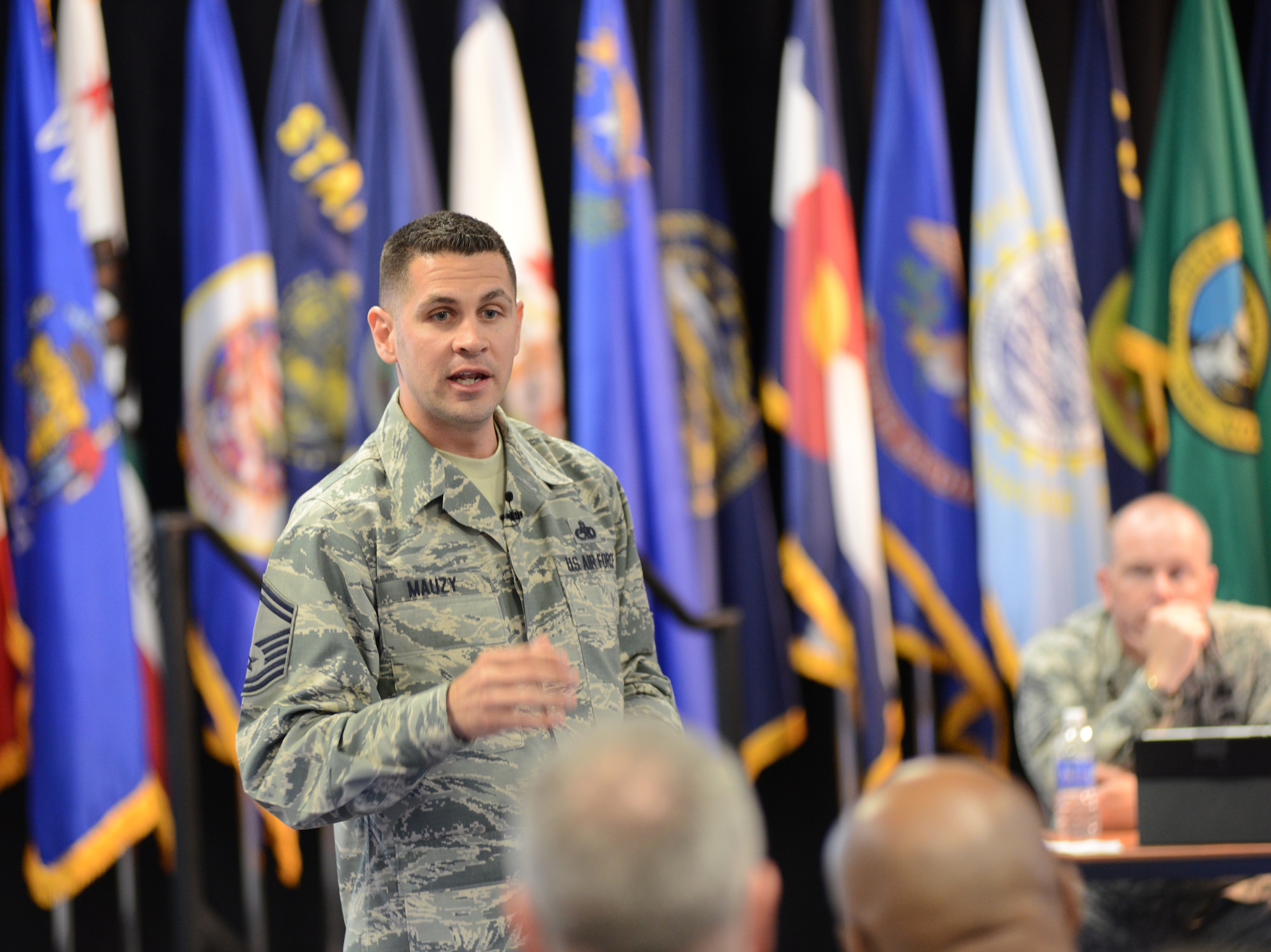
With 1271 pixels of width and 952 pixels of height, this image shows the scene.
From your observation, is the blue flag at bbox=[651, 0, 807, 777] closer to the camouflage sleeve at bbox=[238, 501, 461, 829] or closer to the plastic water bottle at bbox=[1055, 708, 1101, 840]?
the plastic water bottle at bbox=[1055, 708, 1101, 840]

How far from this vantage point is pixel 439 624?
5.83 ft

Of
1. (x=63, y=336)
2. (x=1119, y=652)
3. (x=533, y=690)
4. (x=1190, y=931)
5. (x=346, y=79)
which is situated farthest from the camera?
(x=346, y=79)

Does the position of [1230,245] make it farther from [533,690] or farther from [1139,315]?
[533,690]

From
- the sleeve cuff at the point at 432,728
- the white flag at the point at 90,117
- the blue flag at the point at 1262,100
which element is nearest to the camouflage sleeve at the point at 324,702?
the sleeve cuff at the point at 432,728

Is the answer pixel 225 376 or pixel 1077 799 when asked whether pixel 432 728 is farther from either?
pixel 225 376

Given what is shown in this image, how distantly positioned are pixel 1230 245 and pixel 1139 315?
34cm

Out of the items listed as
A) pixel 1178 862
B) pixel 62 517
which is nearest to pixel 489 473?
pixel 1178 862

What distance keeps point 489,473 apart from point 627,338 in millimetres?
2308

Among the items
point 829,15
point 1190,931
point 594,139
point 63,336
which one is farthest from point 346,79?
point 1190,931

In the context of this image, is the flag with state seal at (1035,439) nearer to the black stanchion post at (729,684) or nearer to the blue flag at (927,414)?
the blue flag at (927,414)

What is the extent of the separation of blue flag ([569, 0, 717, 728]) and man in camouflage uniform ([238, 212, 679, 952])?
2097mm

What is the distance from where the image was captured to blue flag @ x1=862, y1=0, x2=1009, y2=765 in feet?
14.1

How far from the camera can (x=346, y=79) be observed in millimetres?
4465

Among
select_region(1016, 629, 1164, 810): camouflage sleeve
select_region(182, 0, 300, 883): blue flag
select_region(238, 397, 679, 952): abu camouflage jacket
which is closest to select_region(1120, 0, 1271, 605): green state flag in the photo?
select_region(1016, 629, 1164, 810): camouflage sleeve
